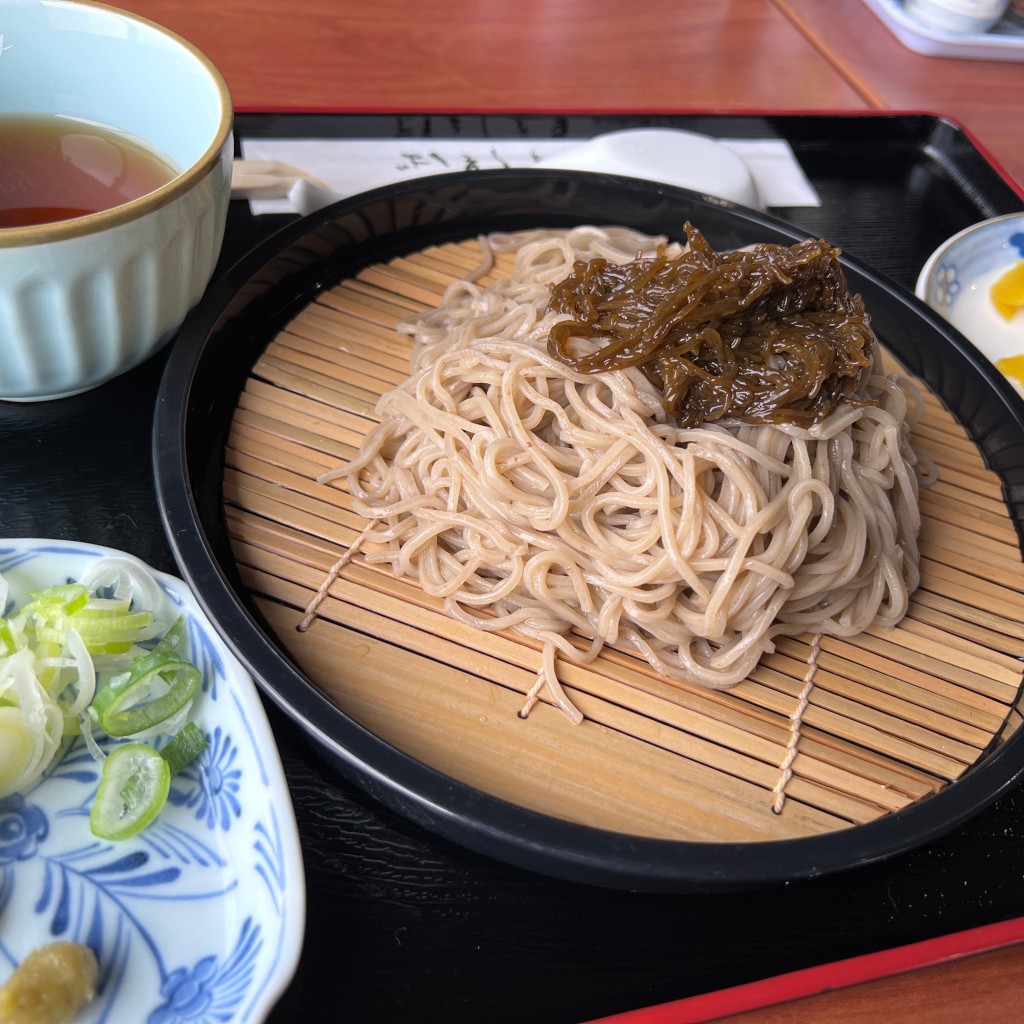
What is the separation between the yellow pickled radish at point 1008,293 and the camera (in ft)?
8.63

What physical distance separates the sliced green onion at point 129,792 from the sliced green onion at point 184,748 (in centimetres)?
2

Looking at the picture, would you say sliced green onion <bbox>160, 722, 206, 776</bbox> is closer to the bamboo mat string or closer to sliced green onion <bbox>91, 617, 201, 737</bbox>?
sliced green onion <bbox>91, 617, 201, 737</bbox>

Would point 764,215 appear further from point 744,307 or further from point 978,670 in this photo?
point 978,670

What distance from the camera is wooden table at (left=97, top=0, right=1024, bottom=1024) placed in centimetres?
328

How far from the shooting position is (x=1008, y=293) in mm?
2643

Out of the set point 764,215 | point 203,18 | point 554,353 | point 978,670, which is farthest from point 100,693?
point 203,18

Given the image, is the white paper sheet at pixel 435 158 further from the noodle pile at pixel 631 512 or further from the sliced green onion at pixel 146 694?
the sliced green onion at pixel 146 694

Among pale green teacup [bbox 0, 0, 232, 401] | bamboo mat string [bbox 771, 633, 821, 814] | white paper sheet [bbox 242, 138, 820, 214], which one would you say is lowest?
bamboo mat string [bbox 771, 633, 821, 814]

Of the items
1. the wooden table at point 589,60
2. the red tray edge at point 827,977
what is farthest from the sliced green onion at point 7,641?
the wooden table at point 589,60

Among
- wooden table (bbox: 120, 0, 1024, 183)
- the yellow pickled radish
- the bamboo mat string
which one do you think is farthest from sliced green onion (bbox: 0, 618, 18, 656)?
the yellow pickled radish

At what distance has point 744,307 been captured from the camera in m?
1.68

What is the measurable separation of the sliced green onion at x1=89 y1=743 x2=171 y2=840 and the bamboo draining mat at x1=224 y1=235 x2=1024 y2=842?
30 centimetres

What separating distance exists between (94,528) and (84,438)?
24 centimetres

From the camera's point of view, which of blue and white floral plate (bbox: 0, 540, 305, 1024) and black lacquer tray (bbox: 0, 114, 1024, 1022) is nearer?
blue and white floral plate (bbox: 0, 540, 305, 1024)
